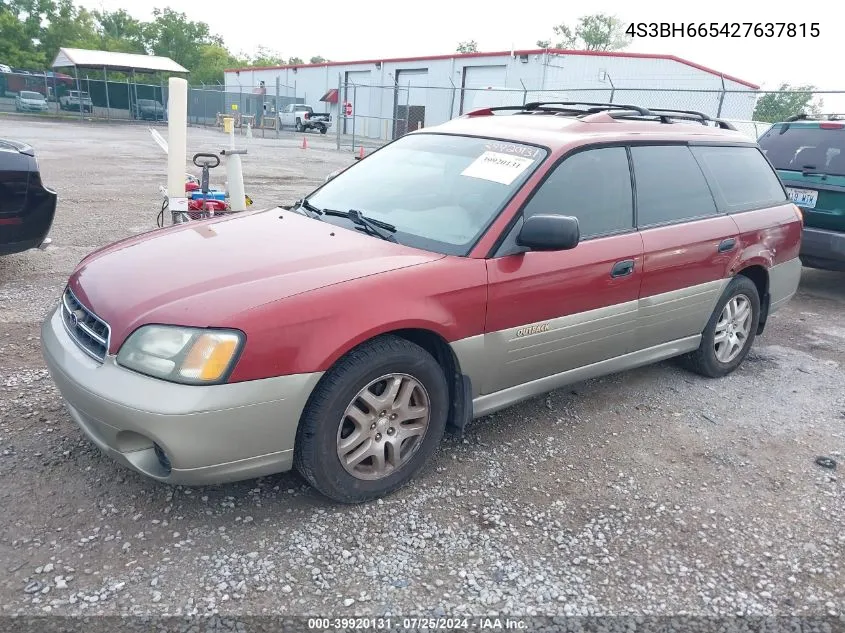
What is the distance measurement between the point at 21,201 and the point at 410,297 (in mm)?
3966

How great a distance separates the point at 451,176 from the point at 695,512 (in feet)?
6.74

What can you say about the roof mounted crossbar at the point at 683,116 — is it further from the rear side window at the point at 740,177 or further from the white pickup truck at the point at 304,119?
the white pickup truck at the point at 304,119

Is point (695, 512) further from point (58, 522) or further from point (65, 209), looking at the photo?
point (65, 209)

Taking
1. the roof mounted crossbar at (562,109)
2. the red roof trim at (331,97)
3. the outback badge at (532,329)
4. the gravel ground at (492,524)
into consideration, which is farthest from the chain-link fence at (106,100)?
the outback badge at (532,329)

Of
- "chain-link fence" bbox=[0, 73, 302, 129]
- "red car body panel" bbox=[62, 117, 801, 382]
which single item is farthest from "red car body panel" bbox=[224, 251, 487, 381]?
"chain-link fence" bbox=[0, 73, 302, 129]

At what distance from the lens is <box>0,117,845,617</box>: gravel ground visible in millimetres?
2416

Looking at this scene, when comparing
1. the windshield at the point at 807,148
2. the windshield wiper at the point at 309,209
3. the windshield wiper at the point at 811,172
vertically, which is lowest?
the windshield wiper at the point at 309,209

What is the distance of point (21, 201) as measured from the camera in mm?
5184

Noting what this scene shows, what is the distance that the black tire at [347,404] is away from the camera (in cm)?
265

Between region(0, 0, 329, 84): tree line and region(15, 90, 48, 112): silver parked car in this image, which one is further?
region(0, 0, 329, 84): tree line

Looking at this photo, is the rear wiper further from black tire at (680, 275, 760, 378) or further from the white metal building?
the white metal building

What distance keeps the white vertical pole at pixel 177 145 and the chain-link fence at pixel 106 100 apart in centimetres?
3205

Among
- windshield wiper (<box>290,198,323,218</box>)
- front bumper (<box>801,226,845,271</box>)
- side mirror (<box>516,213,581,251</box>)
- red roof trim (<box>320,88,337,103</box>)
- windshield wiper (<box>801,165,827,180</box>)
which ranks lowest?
front bumper (<box>801,226,845,271</box>)

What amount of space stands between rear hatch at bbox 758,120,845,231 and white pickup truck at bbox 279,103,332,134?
33175 millimetres
